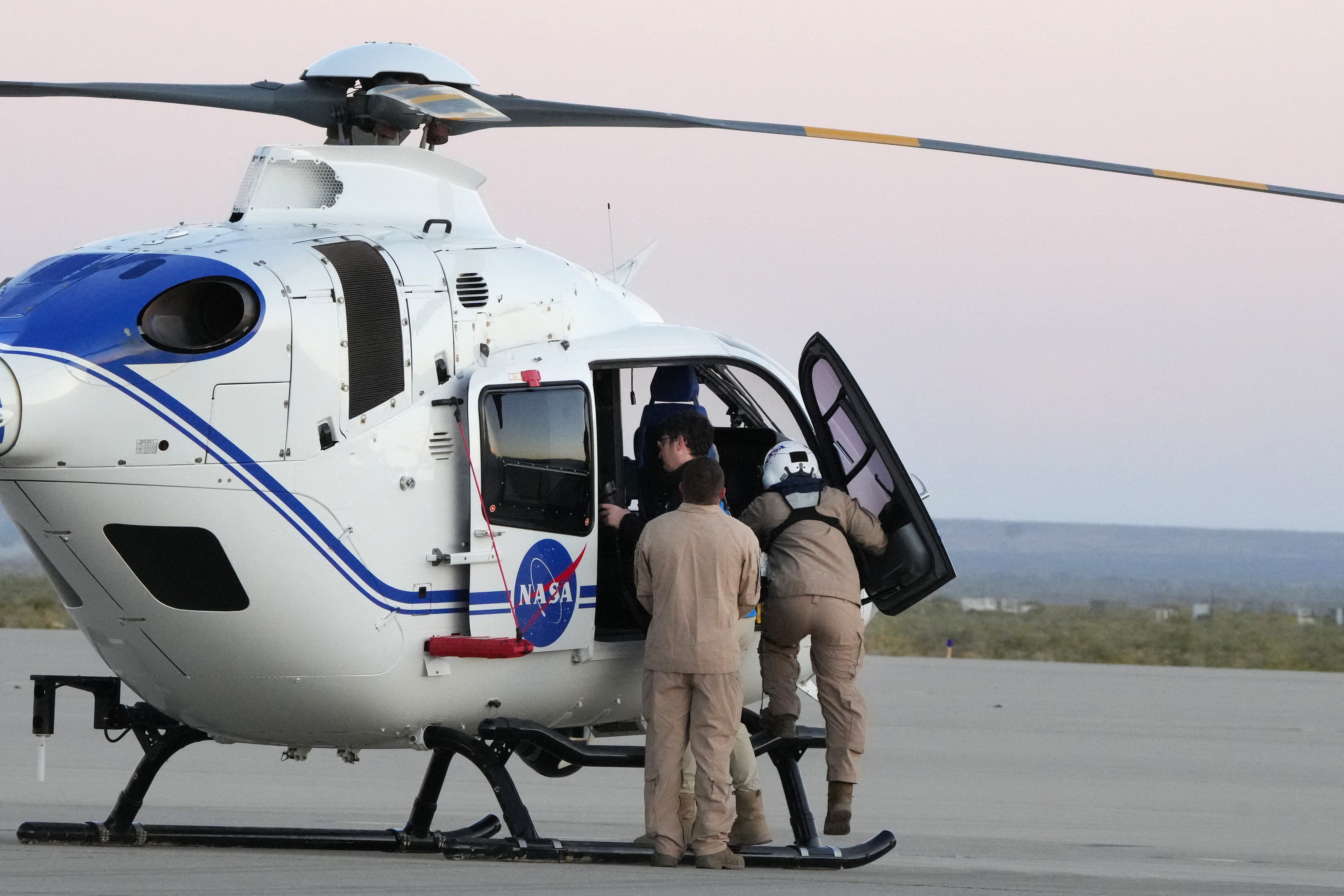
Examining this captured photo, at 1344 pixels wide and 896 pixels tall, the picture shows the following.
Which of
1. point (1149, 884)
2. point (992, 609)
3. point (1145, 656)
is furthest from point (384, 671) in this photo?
point (992, 609)

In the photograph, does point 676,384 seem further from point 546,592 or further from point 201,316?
point 201,316

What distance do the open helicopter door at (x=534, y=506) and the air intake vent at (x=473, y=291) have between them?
35 centimetres

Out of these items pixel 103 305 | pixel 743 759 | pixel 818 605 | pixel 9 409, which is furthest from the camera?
pixel 743 759

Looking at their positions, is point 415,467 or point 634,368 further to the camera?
point 634,368

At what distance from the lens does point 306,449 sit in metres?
8.08

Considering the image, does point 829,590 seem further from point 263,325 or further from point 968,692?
point 968,692

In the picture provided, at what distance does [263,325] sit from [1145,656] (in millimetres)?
30402

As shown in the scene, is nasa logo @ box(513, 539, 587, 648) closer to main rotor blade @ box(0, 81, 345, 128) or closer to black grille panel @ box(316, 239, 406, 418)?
black grille panel @ box(316, 239, 406, 418)

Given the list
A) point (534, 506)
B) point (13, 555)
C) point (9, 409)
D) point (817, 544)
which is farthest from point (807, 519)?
point (13, 555)

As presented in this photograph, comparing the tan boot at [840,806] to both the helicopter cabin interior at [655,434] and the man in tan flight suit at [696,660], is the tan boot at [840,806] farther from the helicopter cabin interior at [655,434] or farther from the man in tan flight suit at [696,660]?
the helicopter cabin interior at [655,434]

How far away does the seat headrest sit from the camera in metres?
10.2

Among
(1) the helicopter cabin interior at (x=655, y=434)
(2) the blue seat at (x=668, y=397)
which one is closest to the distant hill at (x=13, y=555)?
(1) the helicopter cabin interior at (x=655, y=434)

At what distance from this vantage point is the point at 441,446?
855 centimetres

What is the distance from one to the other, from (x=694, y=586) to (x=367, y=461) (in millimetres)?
1719
